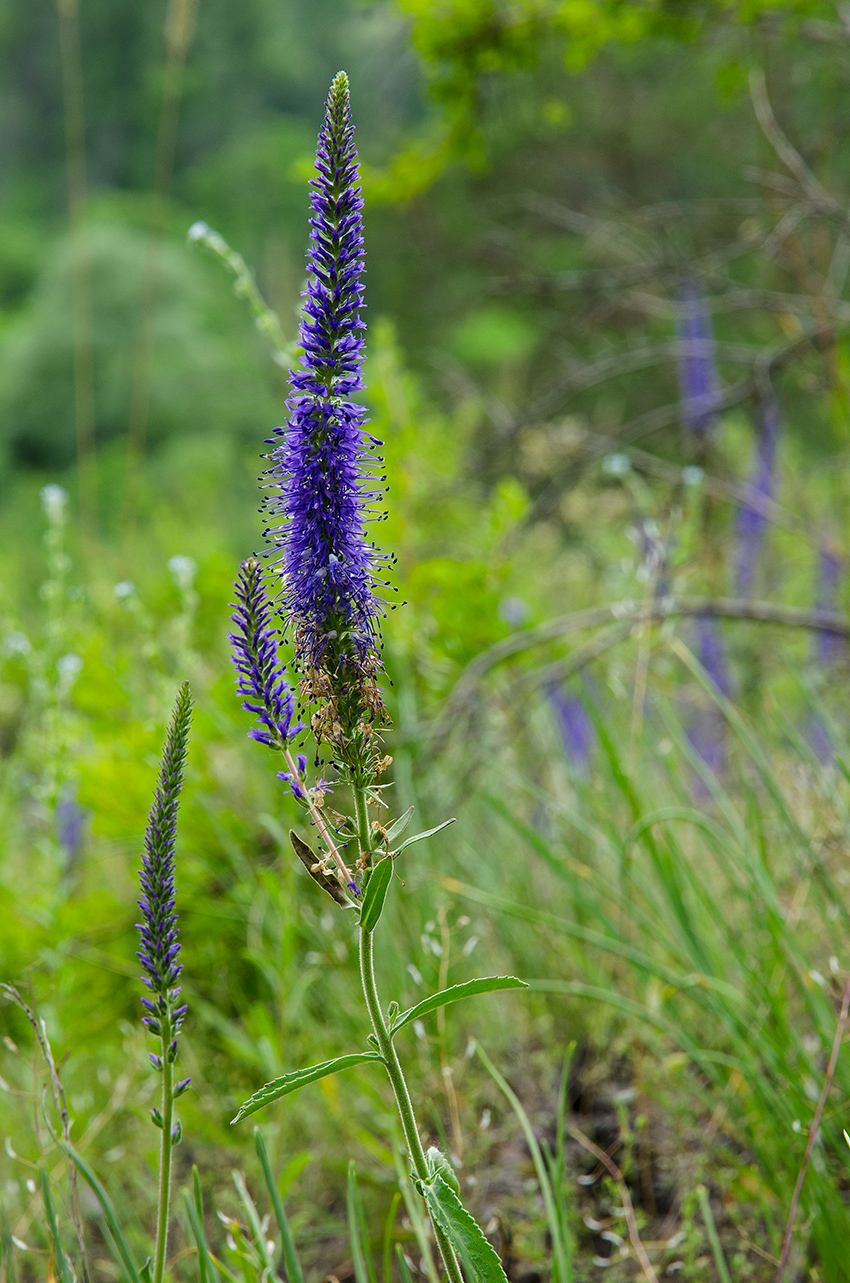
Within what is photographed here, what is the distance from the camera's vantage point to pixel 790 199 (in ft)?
8.89

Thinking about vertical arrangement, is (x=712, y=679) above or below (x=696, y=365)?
below

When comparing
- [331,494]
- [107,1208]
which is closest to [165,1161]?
[107,1208]

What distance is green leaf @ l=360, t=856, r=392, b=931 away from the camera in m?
0.75

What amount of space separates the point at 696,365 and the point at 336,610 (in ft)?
12.1

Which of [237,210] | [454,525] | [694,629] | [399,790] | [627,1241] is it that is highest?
[237,210]

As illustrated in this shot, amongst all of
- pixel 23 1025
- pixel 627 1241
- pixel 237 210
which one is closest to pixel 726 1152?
pixel 627 1241

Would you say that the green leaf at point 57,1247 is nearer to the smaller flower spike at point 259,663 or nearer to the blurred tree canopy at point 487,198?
the smaller flower spike at point 259,663

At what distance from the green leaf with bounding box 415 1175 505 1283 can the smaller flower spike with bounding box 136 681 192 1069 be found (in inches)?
11.1

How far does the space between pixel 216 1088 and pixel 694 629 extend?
2479mm

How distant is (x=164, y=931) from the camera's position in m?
0.90

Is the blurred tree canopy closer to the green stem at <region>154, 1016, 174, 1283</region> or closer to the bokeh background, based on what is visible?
the bokeh background

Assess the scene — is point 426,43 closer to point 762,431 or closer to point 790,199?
point 790,199

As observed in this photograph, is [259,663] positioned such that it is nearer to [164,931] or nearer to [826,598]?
[164,931]

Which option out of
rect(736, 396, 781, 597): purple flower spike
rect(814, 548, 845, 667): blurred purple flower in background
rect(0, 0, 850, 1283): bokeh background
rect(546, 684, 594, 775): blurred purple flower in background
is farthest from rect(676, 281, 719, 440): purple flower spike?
rect(546, 684, 594, 775): blurred purple flower in background
